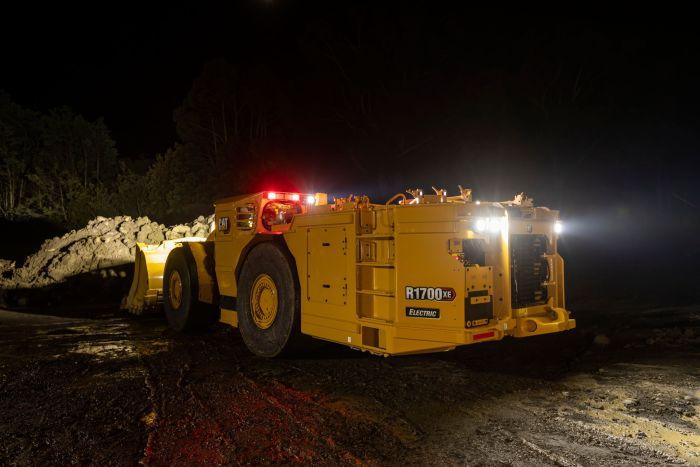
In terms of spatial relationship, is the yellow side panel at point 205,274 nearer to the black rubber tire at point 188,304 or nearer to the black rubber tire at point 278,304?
the black rubber tire at point 188,304

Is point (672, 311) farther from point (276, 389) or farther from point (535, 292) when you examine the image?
point (276, 389)

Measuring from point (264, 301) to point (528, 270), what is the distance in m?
3.43

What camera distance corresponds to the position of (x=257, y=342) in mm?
7035

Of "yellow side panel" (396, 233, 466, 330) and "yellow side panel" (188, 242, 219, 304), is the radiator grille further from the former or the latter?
"yellow side panel" (188, 242, 219, 304)

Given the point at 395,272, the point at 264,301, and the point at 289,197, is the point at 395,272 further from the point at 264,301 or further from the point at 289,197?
the point at 289,197

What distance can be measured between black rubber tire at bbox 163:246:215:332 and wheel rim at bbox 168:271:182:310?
6 cm

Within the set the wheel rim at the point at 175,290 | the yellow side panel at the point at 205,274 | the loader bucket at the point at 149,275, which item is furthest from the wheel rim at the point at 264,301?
the loader bucket at the point at 149,275

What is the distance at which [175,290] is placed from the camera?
920 cm

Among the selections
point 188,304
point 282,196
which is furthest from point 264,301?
point 188,304

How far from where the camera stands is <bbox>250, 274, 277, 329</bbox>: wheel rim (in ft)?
22.7

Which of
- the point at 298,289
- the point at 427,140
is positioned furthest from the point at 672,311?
the point at 427,140

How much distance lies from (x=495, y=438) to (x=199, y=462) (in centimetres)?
226

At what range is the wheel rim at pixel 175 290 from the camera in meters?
9.07

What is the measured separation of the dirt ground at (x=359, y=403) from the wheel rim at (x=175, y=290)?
1.16 metres
